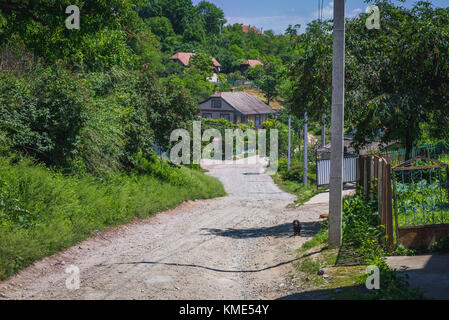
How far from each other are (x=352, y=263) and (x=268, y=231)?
20.9 ft

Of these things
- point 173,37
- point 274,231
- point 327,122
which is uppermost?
point 173,37

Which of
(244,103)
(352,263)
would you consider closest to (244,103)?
(244,103)

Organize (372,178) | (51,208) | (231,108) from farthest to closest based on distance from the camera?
(231,108), (372,178), (51,208)

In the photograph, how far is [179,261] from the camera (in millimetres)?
10141

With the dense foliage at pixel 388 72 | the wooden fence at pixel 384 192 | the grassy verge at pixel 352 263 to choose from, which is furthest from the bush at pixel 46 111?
the wooden fence at pixel 384 192

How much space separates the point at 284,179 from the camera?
140ft

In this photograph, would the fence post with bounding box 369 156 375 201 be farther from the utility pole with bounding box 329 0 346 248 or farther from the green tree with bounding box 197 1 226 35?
the green tree with bounding box 197 1 226 35

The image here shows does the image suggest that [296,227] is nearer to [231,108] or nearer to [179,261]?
[179,261]

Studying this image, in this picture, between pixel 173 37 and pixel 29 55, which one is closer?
pixel 29 55

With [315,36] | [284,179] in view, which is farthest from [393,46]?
[284,179]

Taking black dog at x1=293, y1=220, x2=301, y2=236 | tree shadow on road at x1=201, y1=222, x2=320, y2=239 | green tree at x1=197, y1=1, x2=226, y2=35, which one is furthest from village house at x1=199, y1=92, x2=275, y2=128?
green tree at x1=197, y1=1, x2=226, y2=35

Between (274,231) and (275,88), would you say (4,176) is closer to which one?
(274,231)

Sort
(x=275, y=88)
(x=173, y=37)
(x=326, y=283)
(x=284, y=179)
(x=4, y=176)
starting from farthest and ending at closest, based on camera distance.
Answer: (x=173, y=37)
(x=275, y=88)
(x=284, y=179)
(x=4, y=176)
(x=326, y=283)
